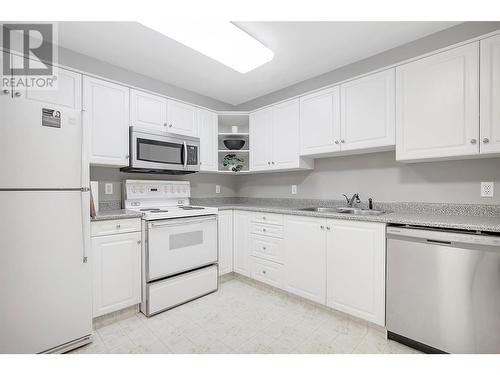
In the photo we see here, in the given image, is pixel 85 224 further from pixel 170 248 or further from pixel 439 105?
pixel 439 105

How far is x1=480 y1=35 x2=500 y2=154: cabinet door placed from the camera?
1.62 metres

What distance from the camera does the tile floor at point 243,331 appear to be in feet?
5.62

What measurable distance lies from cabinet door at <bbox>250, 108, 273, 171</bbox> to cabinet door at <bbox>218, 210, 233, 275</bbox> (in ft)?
2.42

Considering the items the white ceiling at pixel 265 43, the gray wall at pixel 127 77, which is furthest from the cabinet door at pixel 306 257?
the gray wall at pixel 127 77

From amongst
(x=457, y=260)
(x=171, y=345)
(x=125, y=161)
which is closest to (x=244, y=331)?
(x=171, y=345)

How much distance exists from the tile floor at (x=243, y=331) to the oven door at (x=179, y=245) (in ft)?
1.25

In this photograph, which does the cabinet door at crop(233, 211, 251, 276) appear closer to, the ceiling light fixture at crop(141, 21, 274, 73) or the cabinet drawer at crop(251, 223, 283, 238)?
the cabinet drawer at crop(251, 223, 283, 238)

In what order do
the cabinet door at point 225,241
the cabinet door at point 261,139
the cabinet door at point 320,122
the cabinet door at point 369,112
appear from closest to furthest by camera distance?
1. the cabinet door at point 369,112
2. the cabinet door at point 320,122
3. the cabinet door at point 225,241
4. the cabinet door at point 261,139

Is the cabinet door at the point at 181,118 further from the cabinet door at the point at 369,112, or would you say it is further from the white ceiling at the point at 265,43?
the cabinet door at the point at 369,112

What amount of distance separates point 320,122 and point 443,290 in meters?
1.74

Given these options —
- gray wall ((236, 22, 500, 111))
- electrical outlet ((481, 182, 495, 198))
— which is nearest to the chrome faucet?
electrical outlet ((481, 182, 495, 198))

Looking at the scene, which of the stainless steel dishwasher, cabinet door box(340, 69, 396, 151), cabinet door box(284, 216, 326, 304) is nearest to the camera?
the stainless steel dishwasher

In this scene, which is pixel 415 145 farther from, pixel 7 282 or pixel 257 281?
pixel 7 282

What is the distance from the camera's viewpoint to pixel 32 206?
4.98ft
